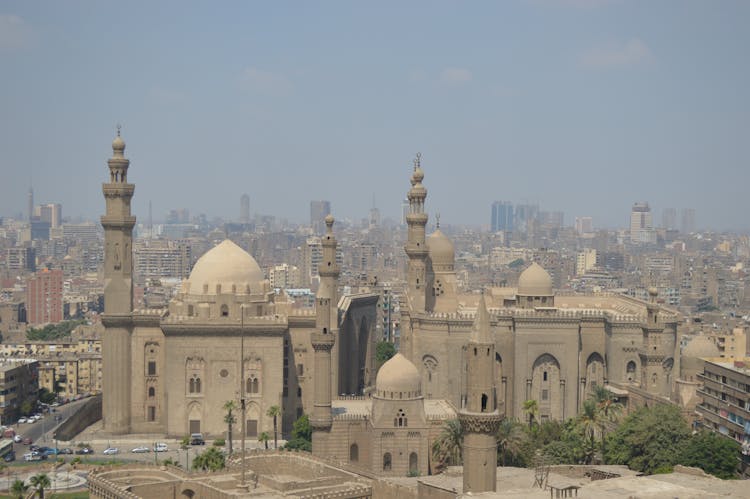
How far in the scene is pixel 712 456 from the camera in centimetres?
4522

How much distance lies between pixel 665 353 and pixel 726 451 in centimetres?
1178

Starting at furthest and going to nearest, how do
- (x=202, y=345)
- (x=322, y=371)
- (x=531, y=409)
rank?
(x=202, y=345) → (x=531, y=409) → (x=322, y=371)

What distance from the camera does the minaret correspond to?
54938 mm

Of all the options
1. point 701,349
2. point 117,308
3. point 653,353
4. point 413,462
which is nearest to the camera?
point 413,462

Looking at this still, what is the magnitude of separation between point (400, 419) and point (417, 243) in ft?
44.7

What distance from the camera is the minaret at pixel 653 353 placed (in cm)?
5494

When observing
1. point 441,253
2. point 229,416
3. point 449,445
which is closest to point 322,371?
point 449,445

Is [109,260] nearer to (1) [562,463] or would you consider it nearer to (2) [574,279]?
(1) [562,463]

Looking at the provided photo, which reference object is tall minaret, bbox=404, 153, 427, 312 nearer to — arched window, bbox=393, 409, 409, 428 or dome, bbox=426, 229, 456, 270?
dome, bbox=426, 229, 456, 270

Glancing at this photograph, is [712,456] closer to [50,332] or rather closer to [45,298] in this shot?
[50,332]

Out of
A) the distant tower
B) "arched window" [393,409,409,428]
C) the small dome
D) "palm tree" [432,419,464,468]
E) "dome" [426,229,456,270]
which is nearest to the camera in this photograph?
"palm tree" [432,419,464,468]

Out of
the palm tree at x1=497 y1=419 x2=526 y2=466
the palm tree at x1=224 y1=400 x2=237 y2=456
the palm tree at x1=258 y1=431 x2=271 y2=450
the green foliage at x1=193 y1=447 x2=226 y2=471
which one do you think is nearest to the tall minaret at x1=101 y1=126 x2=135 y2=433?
the palm tree at x1=224 y1=400 x2=237 y2=456

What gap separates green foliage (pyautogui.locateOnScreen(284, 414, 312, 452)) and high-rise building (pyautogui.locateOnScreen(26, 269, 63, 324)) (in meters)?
75.7

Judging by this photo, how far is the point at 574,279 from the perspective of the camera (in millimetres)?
178625
